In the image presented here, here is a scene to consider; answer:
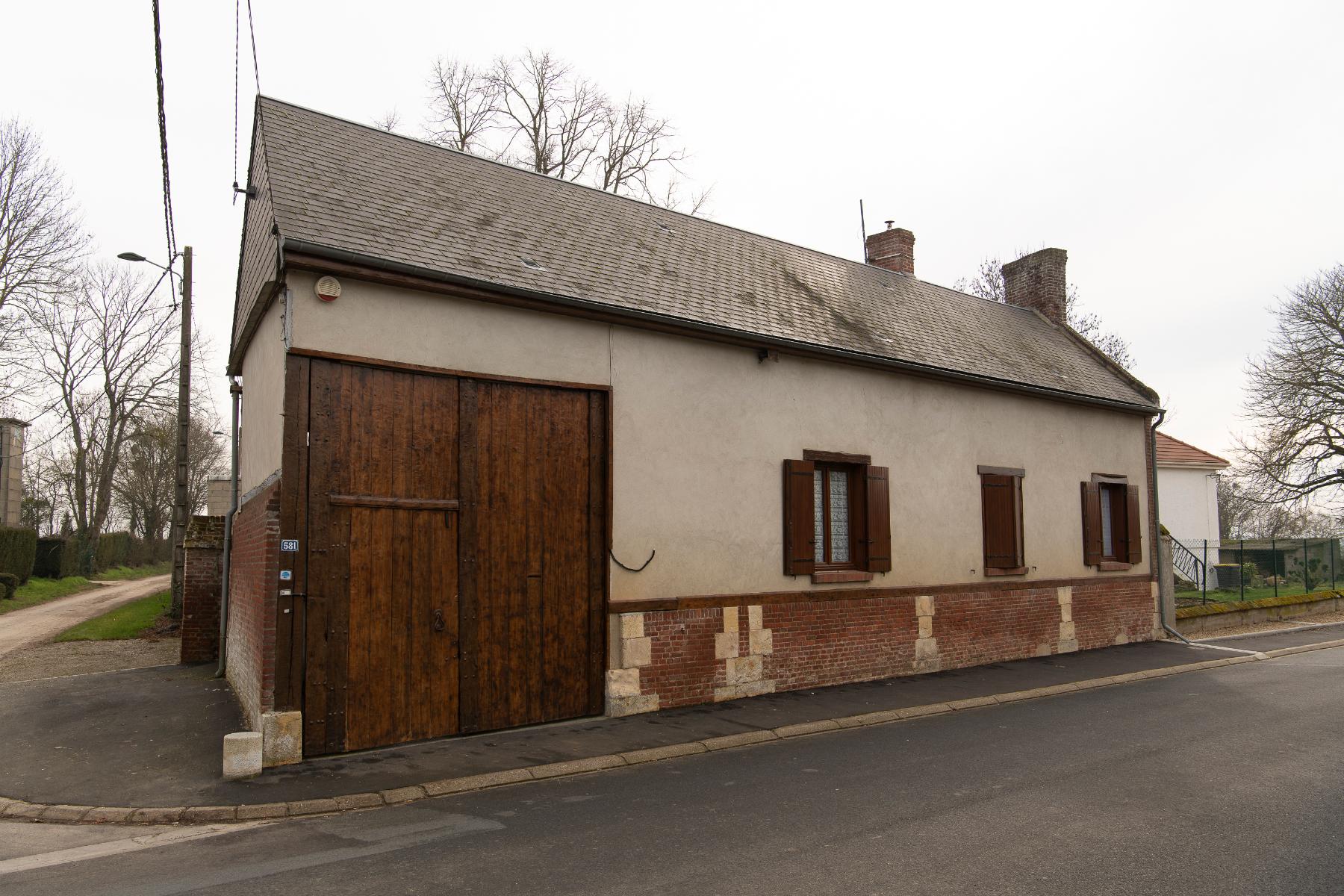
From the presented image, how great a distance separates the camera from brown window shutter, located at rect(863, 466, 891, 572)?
11.9 meters

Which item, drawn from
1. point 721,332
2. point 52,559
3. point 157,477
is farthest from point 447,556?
point 157,477

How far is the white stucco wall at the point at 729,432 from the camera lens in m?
8.52

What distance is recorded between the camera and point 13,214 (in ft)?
86.9

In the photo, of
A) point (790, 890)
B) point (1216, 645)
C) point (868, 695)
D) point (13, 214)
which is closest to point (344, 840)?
point (790, 890)

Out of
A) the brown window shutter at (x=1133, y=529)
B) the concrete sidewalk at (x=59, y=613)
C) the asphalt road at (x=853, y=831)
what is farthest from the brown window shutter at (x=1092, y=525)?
the concrete sidewalk at (x=59, y=613)

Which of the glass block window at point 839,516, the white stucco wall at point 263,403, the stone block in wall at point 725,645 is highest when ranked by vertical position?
the white stucco wall at point 263,403

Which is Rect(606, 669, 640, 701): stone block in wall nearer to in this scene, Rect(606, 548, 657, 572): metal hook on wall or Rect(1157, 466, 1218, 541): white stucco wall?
Rect(606, 548, 657, 572): metal hook on wall

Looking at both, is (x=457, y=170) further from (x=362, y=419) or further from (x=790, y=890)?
(x=790, y=890)

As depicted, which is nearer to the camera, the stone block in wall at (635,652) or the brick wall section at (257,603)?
the brick wall section at (257,603)

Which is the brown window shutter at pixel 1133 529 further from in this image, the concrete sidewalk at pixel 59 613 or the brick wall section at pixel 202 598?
the concrete sidewalk at pixel 59 613

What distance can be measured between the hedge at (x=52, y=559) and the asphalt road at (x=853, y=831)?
3311 centimetres

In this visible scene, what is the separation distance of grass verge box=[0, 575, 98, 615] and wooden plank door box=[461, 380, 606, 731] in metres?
21.2

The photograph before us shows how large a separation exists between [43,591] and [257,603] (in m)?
26.0

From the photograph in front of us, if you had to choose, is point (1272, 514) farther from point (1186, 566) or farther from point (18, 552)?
point (18, 552)
